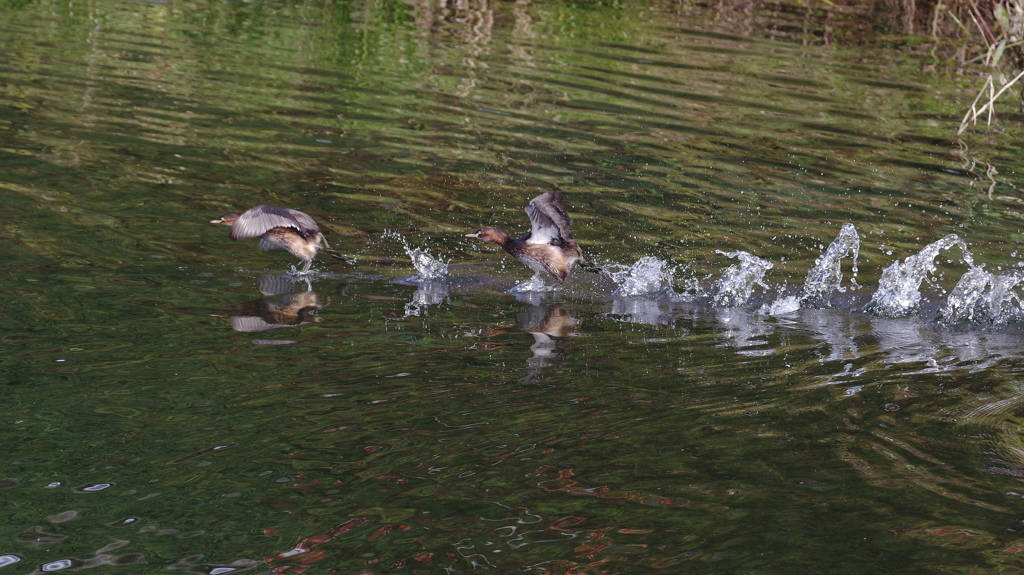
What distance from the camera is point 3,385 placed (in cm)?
593

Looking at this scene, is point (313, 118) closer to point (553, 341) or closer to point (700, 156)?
point (700, 156)

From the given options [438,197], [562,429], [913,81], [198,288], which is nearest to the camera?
[562,429]

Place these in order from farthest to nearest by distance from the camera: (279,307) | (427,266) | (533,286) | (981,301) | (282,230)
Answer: (533,286)
(427,266)
(282,230)
(981,301)
(279,307)

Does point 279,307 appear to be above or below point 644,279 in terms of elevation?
below

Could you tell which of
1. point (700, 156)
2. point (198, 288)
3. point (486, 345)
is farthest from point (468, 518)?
point (700, 156)

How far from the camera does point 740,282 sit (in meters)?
8.71

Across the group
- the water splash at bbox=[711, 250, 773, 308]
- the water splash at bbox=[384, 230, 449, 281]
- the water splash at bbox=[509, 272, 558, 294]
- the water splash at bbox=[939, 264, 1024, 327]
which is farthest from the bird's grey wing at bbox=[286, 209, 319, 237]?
the water splash at bbox=[939, 264, 1024, 327]

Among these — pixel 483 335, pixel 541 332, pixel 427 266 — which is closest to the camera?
pixel 483 335

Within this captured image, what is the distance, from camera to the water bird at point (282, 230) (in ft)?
28.2

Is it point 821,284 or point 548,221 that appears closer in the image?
point 821,284

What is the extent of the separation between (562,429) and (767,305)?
10.7 ft

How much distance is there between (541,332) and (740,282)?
187cm

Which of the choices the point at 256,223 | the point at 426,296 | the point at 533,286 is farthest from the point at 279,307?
the point at 533,286

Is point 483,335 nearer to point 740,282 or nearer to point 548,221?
point 548,221
